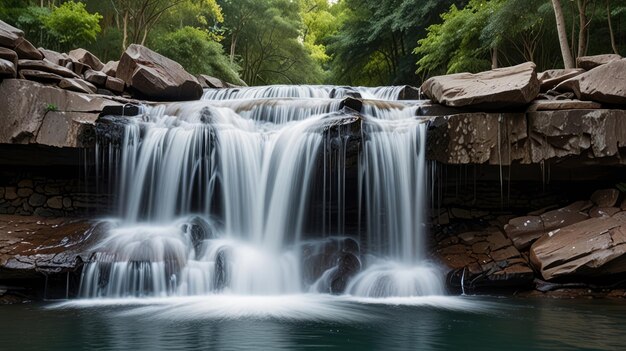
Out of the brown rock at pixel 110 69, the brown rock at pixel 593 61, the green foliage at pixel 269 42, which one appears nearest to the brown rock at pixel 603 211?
the brown rock at pixel 593 61

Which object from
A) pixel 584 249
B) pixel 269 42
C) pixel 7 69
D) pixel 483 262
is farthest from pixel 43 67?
pixel 269 42

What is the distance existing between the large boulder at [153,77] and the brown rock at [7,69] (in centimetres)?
255

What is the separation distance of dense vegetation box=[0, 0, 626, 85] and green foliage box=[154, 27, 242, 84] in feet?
0.13

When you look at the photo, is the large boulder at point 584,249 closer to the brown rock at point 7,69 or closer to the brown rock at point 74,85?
the brown rock at point 74,85

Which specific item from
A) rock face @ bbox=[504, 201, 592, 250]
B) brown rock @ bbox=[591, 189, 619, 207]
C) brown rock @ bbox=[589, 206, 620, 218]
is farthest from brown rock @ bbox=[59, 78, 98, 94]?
brown rock @ bbox=[591, 189, 619, 207]

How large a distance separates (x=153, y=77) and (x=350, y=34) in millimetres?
17709

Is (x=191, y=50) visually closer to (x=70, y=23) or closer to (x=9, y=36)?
(x=70, y=23)

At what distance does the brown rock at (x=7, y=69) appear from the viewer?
913cm

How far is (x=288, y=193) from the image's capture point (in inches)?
355

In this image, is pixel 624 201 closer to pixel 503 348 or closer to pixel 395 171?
pixel 395 171

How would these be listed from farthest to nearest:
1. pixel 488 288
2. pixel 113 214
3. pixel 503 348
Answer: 1. pixel 113 214
2. pixel 488 288
3. pixel 503 348

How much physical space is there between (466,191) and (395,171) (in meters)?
2.05

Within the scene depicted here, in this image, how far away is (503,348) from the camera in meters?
4.46

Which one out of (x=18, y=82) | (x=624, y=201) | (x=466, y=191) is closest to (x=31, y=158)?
(x=18, y=82)
